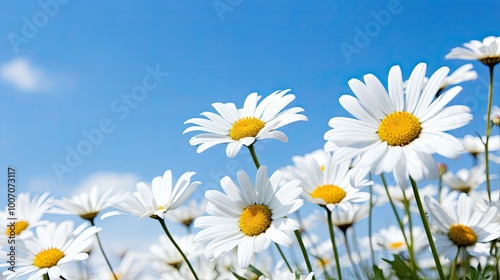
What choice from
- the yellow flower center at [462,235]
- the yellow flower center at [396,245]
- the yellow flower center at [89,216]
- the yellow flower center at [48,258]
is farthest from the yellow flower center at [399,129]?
the yellow flower center at [396,245]

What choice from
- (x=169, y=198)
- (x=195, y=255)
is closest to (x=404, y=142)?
(x=169, y=198)

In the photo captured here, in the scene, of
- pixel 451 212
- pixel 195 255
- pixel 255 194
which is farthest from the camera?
pixel 195 255

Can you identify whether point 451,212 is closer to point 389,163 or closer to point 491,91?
point 491,91

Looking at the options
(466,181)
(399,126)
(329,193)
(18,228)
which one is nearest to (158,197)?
(329,193)

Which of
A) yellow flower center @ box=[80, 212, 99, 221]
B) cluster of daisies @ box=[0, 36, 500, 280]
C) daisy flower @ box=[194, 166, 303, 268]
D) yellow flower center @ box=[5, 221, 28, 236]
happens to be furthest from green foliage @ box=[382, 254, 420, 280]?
yellow flower center @ box=[5, 221, 28, 236]

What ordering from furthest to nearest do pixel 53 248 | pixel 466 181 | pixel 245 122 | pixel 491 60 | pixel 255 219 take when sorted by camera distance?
pixel 466 181 < pixel 491 60 < pixel 53 248 < pixel 245 122 < pixel 255 219

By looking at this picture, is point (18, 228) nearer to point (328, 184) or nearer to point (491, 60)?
point (328, 184)

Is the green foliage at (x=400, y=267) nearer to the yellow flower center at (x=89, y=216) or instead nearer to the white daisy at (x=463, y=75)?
the white daisy at (x=463, y=75)
